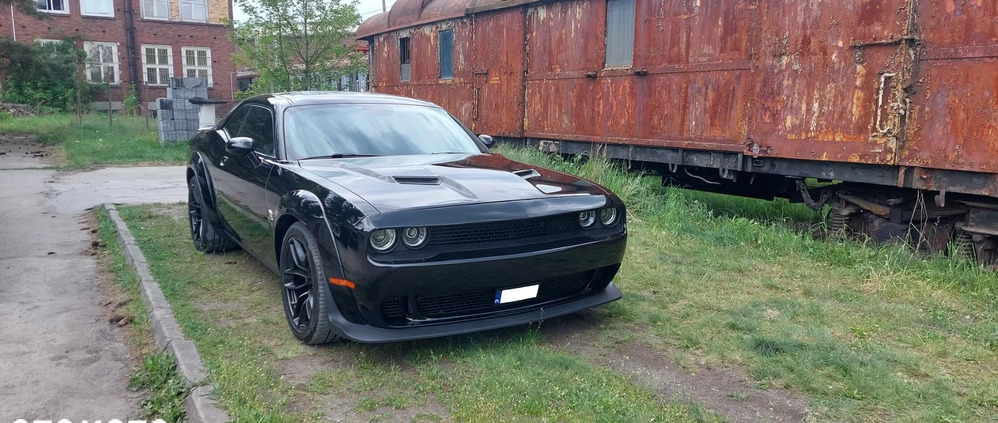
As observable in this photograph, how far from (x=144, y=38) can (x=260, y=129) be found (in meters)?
33.3

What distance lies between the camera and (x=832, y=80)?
6.75 m

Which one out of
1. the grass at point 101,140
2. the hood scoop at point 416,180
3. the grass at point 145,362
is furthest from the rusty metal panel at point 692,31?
the grass at point 101,140

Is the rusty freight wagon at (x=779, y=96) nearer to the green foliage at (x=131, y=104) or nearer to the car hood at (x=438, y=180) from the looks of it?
the car hood at (x=438, y=180)

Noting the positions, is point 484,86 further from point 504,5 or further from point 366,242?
point 366,242

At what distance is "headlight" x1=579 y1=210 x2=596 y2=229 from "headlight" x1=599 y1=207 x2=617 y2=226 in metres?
0.05

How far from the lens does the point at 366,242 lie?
3.48 m

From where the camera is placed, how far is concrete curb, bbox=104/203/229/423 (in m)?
3.29

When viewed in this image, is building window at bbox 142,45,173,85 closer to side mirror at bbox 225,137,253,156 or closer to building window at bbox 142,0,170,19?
building window at bbox 142,0,170,19

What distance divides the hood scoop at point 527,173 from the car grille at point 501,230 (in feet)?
1.62

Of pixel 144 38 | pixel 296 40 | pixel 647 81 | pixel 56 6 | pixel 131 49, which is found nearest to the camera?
pixel 647 81

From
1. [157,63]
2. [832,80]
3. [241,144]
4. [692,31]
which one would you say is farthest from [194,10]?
[832,80]

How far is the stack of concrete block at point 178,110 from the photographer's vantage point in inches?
715

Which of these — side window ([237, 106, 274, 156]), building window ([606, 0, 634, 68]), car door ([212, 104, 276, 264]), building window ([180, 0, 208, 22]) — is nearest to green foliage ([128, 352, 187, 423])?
car door ([212, 104, 276, 264])

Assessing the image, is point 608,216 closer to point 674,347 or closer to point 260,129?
point 674,347
